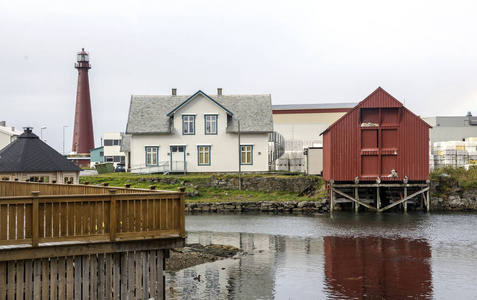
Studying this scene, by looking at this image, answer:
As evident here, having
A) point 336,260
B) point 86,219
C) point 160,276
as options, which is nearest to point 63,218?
point 86,219

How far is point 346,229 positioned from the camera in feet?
112

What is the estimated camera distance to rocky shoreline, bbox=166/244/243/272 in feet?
75.3

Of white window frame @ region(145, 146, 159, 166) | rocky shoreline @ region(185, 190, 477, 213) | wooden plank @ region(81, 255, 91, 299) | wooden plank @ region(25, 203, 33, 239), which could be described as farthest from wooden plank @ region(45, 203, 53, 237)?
white window frame @ region(145, 146, 159, 166)

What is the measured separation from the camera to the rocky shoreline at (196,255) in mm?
22938

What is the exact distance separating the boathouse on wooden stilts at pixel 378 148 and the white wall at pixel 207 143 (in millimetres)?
11503

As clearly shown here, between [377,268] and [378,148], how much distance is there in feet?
75.2

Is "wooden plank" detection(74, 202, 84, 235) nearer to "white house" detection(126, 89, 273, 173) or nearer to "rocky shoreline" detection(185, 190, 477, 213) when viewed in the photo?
"rocky shoreline" detection(185, 190, 477, 213)

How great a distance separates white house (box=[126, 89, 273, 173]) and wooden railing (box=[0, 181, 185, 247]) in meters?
40.8

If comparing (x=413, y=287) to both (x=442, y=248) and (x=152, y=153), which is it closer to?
(x=442, y=248)

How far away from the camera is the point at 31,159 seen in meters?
34.2

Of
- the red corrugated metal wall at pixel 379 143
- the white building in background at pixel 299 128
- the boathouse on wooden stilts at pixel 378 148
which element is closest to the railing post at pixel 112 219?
the boathouse on wooden stilts at pixel 378 148

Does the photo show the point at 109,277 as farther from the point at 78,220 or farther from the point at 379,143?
the point at 379,143

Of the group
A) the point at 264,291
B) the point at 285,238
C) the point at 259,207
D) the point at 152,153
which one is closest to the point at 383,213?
the point at 259,207

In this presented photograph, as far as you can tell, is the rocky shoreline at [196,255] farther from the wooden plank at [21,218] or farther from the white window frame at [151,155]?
the white window frame at [151,155]
